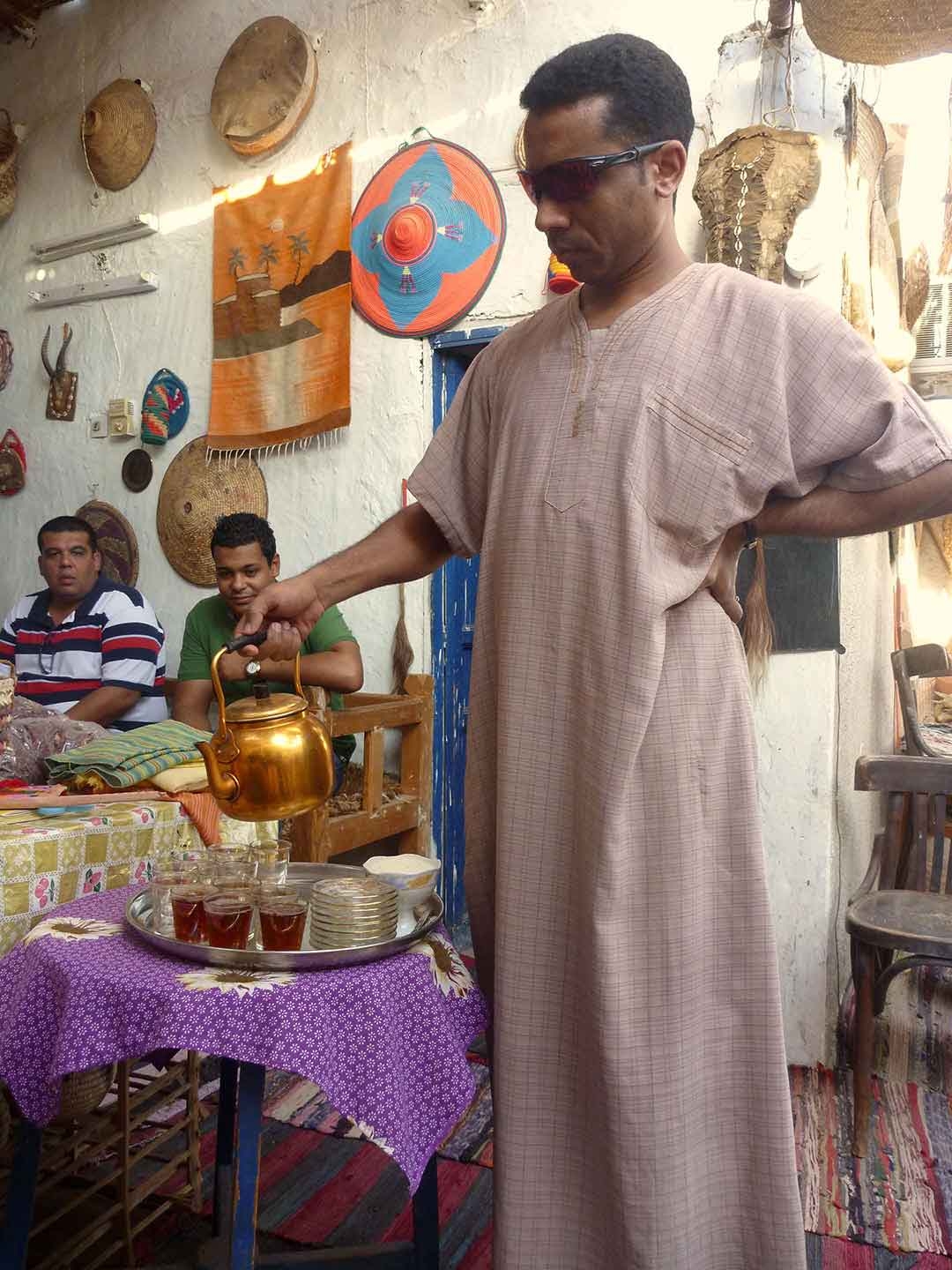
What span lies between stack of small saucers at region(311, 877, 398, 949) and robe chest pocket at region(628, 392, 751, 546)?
2.12 feet

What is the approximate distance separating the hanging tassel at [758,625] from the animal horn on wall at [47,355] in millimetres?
3490

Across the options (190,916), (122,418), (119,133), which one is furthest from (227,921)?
(119,133)

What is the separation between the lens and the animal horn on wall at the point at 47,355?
16.1 ft

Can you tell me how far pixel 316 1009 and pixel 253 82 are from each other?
412cm

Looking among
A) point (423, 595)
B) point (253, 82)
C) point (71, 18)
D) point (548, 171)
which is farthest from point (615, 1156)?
point (71, 18)

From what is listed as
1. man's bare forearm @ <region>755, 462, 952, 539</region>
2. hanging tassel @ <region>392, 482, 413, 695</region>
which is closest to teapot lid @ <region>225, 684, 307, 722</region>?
man's bare forearm @ <region>755, 462, 952, 539</region>

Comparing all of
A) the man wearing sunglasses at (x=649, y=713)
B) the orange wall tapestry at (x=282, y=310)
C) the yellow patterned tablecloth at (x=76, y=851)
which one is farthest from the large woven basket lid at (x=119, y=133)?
the man wearing sunglasses at (x=649, y=713)

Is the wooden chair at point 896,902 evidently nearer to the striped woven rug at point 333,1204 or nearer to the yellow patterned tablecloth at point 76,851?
the striped woven rug at point 333,1204

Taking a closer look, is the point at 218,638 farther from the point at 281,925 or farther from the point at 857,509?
the point at 857,509

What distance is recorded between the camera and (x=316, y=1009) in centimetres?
127

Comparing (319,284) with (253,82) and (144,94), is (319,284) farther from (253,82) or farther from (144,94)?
(144,94)

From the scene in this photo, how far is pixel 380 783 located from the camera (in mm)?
3516

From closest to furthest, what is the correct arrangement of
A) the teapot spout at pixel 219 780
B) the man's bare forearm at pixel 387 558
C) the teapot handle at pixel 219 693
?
the teapot handle at pixel 219 693, the teapot spout at pixel 219 780, the man's bare forearm at pixel 387 558

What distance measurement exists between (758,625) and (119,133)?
370 centimetres
